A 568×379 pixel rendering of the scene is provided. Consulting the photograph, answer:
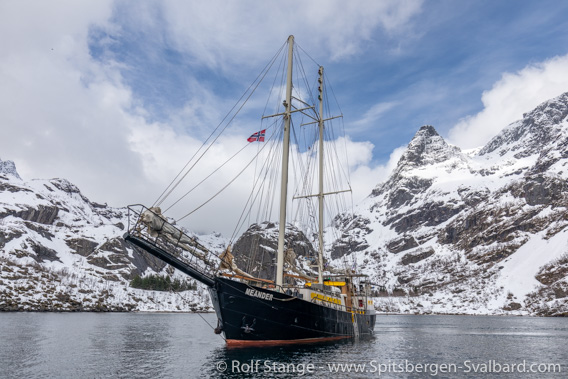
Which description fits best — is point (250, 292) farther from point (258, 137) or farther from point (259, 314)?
point (258, 137)

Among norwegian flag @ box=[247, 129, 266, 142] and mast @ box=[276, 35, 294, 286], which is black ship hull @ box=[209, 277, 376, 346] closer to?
mast @ box=[276, 35, 294, 286]

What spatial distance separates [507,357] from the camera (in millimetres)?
36656

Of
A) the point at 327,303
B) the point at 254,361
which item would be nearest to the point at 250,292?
the point at 254,361

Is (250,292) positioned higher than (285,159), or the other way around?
(285,159)

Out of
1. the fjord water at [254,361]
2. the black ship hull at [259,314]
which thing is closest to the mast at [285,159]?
the black ship hull at [259,314]

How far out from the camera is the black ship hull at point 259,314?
31.4 metres

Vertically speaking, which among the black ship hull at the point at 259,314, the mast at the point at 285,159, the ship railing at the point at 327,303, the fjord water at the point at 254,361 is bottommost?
the fjord water at the point at 254,361

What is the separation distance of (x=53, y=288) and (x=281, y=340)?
20230cm

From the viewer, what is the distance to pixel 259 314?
105ft

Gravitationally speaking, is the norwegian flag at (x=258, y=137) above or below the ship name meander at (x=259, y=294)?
above

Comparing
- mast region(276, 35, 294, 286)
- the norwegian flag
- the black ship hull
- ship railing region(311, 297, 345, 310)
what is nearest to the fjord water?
the black ship hull

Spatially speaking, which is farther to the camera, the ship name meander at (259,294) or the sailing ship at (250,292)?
the ship name meander at (259,294)

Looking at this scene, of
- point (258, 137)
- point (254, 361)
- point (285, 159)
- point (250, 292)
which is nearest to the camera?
point (254, 361)

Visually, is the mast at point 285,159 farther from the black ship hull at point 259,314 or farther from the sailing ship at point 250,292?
the black ship hull at point 259,314
